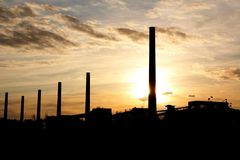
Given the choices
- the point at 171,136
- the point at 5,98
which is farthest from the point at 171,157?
the point at 5,98

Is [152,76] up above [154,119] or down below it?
above

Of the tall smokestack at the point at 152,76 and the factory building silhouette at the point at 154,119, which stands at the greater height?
the tall smokestack at the point at 152,76

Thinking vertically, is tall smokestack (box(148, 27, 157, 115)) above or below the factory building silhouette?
above

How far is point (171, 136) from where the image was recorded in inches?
472

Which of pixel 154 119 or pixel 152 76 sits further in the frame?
pixel 152 76

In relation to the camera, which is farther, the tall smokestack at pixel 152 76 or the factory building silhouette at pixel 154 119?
the tall smokestack at pixel 152 76

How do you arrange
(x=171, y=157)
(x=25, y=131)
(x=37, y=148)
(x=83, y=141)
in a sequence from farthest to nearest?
(x=25, y=131) → (x=37, y=148) → (x=83, y=141) → (x=171, y=157)

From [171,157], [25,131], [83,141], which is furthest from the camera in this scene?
[25,131]

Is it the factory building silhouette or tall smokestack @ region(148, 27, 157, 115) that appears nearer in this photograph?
the factory building silhouette

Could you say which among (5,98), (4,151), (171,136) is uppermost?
(5,98)

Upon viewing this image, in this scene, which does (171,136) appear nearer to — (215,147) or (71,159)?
(215,147)

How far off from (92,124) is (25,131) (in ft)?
29.2

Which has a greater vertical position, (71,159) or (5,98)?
(5,98)

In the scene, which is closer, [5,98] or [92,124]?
[92,124]
